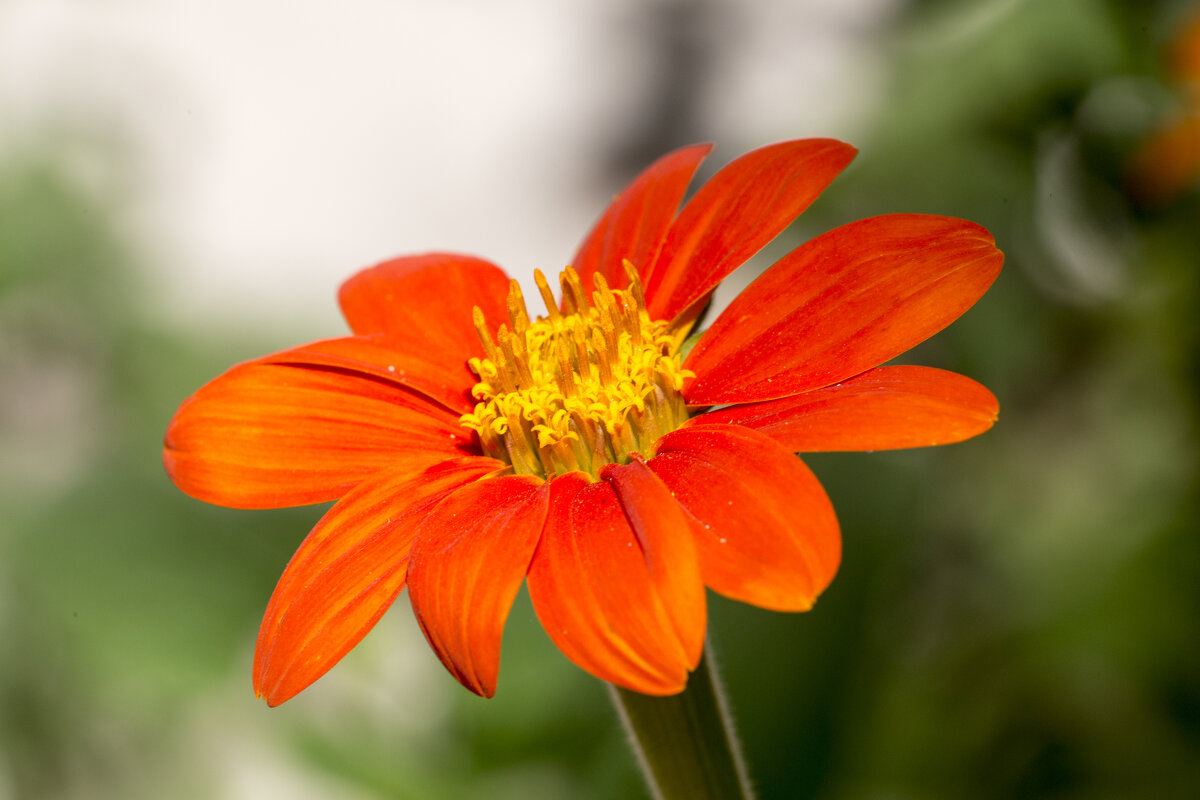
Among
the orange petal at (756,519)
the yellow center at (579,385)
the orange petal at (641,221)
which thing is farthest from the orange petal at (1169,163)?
the orange petal at (756,519)

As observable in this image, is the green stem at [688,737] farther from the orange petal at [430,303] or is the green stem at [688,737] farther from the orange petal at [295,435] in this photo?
the orange petal at [430,303]

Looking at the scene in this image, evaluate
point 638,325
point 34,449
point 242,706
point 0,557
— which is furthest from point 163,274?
point 638,325

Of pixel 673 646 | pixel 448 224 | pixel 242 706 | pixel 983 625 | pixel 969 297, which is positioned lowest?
pixel 983 625

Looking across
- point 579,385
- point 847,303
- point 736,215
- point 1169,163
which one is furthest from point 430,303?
point 1169,163

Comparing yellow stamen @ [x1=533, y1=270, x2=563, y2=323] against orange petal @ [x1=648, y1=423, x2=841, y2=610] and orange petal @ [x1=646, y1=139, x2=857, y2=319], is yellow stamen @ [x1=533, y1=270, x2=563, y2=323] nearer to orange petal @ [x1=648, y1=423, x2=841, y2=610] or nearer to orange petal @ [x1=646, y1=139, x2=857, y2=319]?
orange petal @ [x1=646, y1=139, x2=857, y2=319]

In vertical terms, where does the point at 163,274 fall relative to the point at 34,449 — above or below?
above

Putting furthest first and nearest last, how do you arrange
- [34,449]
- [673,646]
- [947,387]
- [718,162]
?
[718,162]
[34,449]
[947,387]
[673,646]

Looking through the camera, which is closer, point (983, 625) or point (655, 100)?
point (983, 625)

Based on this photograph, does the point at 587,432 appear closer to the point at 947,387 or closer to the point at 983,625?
the point at 947,387
